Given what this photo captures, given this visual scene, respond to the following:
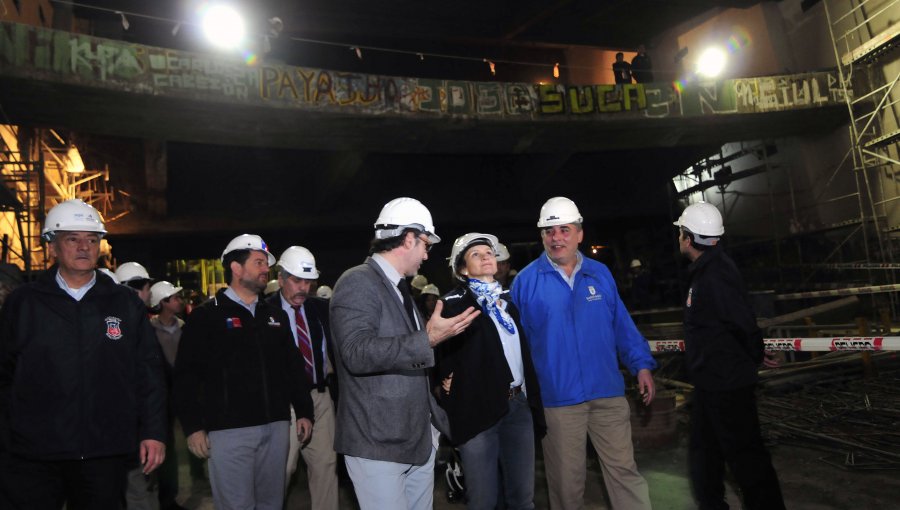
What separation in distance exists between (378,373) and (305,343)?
2593 millimetres

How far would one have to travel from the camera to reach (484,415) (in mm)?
3502

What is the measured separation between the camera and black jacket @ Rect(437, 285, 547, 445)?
3.48 metres

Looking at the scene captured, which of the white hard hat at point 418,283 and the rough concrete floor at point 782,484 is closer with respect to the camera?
the rough concrete floor at point 782,484

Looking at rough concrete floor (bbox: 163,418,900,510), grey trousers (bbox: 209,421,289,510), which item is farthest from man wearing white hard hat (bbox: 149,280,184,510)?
grey trousers (bbox: 209,421,289,510)

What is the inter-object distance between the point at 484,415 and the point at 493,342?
0.45m

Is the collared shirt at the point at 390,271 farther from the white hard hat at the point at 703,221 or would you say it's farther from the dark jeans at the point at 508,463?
the white hard hat at the point at 703,221

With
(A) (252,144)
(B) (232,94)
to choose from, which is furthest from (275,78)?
(A) (252,144)

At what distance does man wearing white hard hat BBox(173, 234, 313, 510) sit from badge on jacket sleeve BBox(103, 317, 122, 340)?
1.74ft

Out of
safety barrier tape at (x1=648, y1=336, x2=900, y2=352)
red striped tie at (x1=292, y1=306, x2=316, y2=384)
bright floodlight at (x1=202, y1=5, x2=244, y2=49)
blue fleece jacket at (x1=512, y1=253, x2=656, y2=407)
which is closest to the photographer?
blue fleece jacket at (x1=512, y1=253, x2=656, y2=407)

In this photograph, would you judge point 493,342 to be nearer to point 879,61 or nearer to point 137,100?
point 137,100

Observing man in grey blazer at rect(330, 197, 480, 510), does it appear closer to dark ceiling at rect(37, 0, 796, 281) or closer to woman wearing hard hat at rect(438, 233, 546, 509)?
woman wearing hard hat at rect(438, 233, 546, 509)

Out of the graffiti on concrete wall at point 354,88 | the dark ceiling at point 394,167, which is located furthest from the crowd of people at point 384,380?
the dark ceiling at point 394,167

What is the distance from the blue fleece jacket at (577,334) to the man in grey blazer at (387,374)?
4.38 feet

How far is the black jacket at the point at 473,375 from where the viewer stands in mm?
3484
